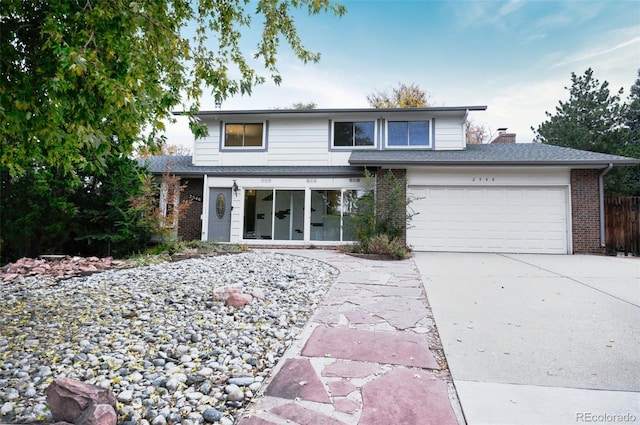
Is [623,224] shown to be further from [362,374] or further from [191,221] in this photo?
[191,221]

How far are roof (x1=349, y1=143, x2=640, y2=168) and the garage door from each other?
0.89 meters

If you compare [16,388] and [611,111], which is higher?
[611,111]

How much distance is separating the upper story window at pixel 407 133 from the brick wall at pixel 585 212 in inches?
179

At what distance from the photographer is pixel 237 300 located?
3566mm

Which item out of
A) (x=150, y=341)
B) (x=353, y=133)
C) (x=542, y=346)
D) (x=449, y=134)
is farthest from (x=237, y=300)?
(x=449, y=134)

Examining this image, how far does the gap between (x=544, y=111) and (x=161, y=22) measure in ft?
77.9

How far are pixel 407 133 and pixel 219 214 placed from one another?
709 centimetres

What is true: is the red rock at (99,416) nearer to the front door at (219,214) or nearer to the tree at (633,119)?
the front door at (219,214)

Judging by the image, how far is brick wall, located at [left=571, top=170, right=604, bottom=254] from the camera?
29.9 feet

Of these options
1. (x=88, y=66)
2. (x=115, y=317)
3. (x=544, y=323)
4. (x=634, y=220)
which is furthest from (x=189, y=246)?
(x=634, y=220)

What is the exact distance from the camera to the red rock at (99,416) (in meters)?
1.50

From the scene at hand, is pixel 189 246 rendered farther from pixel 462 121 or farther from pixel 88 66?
pixel 462 121

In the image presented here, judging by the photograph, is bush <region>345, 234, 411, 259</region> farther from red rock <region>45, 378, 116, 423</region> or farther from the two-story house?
red rock <region>45, 378, 116, 423</region>

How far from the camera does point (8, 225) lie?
8570mm
